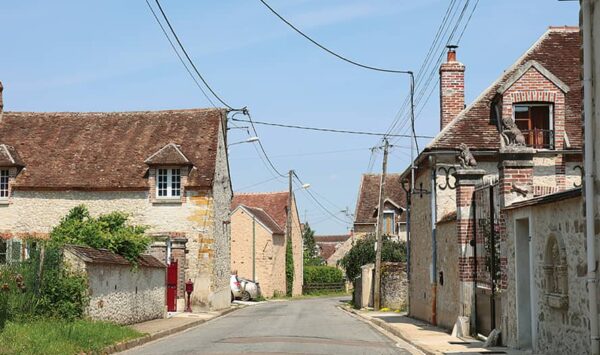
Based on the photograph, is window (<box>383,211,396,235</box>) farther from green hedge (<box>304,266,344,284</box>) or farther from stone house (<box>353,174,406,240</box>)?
green hedge (<box>304,266,344,284</box>)

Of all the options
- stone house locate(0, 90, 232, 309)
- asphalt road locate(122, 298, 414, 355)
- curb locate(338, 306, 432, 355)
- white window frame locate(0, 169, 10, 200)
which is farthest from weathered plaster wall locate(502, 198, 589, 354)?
white window frame locate(0, 169, 10, 200)

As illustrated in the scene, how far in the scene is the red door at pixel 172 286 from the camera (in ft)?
104

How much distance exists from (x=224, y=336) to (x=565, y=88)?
38.4 feet

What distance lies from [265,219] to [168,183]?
2595cm

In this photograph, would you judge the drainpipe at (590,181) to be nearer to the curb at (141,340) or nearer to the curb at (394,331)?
the curb at (394,331)

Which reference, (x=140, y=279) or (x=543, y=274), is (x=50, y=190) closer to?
(x=140, y=279)

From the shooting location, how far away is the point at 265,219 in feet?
201

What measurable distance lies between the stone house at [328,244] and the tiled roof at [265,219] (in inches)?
1511

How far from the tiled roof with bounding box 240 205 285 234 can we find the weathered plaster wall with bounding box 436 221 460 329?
3607 centimetres

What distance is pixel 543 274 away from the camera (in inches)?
564

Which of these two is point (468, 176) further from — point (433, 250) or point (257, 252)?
point (257, 252)

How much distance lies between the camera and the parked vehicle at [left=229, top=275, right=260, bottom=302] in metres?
48.4

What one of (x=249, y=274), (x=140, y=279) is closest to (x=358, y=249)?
(x=249, y=274)

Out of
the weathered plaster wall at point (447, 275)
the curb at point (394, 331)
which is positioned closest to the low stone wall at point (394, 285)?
the curb at point (394, 331)
